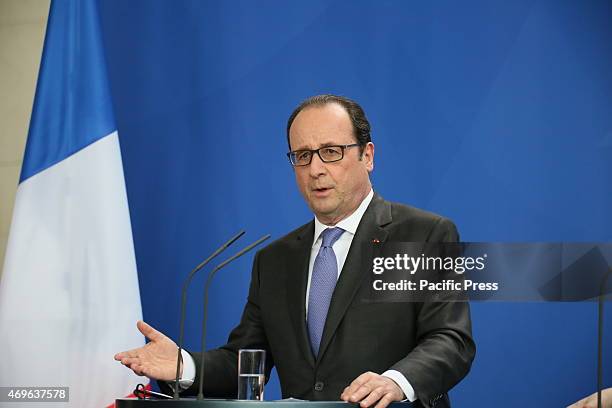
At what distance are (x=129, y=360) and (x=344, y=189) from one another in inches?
34.0

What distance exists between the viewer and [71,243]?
3.29 meters

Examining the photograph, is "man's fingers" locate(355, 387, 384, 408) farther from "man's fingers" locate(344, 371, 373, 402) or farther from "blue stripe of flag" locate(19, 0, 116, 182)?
"blue stripe of flag" locate(19, 0, 116, 182)

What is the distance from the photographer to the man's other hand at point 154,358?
2.31m

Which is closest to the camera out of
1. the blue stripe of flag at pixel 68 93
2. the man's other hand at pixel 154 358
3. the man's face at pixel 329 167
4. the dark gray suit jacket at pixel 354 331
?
the man's other hand at pixel 154 358

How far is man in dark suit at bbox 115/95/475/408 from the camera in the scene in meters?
2.45

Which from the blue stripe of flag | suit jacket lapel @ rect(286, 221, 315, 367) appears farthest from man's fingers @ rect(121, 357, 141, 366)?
the blue stripe of flag

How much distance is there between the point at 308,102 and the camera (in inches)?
112

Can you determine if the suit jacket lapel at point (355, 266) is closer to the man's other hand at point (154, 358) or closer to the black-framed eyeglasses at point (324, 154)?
the black-framed eyeglasses at point (324, 154)

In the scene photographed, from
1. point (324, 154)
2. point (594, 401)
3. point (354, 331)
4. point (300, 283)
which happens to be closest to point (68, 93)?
point (324, 154)

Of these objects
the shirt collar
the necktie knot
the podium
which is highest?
the shirt collar

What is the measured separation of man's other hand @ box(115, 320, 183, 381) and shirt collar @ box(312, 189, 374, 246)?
0.66 meters

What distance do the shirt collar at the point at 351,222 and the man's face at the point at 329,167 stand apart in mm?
18

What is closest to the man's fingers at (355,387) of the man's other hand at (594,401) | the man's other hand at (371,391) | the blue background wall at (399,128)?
the man's other hand at (371,391)

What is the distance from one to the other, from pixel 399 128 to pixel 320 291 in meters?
1.32
